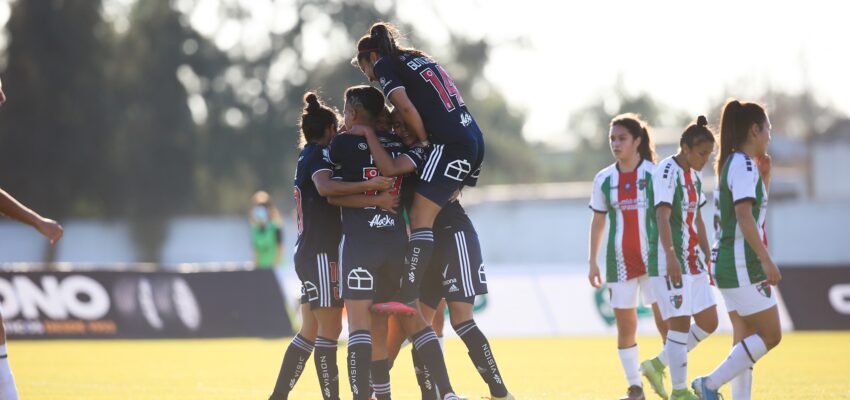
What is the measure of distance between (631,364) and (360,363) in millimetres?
2783

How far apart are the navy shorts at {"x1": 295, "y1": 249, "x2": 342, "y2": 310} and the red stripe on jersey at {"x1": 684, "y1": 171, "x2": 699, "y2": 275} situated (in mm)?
2796

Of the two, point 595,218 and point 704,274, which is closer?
point 704,274

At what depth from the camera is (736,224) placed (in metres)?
7.78

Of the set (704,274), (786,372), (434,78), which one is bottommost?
(786,372)

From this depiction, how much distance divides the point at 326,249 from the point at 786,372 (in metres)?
6.12

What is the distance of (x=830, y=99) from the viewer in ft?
210

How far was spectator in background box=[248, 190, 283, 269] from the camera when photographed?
22.5m

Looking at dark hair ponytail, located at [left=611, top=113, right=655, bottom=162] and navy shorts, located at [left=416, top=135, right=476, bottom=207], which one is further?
dark hair ponytail, located at [left=611, top=113, right=655, bottom=162]

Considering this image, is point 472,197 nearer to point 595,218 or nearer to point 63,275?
point 63,275

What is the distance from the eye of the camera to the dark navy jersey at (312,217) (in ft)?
27.1

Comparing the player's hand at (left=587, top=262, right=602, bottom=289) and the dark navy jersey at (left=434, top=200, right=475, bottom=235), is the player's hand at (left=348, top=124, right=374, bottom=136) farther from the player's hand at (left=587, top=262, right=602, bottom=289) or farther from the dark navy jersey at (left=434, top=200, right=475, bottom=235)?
the player's hand at (left=587, top=262, right=602, bottom=289)

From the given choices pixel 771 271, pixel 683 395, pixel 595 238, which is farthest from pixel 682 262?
pixel 771 271

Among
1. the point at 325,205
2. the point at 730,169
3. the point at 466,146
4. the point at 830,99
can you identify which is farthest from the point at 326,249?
the point at 830,99

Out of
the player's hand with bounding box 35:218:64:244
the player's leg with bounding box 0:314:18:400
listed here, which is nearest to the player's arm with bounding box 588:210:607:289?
the player's hand with bounding box 35:218:64:244
